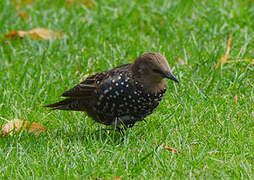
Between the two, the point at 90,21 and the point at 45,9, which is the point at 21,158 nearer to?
the point at 90,21

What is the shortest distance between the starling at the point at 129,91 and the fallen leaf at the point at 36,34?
2.25 metres

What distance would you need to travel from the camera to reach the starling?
4461 millimetres

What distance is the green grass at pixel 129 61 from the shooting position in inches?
159

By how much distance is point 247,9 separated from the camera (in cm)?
719

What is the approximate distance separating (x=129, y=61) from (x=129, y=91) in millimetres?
1762

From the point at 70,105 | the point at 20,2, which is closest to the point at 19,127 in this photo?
the point at 70,105

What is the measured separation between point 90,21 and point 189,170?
3.76 m

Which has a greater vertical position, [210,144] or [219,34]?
[219,34]

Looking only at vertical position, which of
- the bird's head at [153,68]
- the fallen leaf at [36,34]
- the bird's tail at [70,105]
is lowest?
the bird's tail at [70,105]

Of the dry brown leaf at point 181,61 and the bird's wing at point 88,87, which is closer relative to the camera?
the bird's wing at point 88,87

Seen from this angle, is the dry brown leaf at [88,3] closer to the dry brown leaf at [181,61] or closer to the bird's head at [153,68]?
the dry brown leaf at [181,61]

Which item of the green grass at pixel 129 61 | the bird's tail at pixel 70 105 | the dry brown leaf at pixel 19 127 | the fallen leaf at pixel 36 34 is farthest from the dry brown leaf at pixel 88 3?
the dry brown leaf at pixel 19 127

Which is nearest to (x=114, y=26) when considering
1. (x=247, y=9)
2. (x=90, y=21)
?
(x=90, y=21)

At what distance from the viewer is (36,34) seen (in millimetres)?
6863
